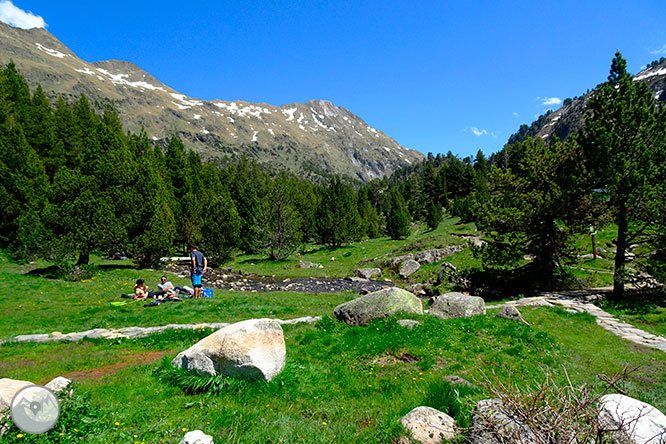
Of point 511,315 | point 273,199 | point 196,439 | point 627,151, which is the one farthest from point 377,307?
point 273,199

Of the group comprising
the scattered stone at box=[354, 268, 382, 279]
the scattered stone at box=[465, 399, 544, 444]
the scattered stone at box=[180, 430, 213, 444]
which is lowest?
the scattered stone at box=[354, 268, 382, 279]

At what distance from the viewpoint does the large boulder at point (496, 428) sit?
3520 millimetres

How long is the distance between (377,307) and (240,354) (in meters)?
7.40

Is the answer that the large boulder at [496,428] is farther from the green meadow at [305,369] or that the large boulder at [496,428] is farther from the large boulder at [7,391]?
the large boulder at [7,391]

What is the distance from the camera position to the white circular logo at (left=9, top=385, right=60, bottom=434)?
441 centimetres

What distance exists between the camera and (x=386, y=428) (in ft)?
18.4

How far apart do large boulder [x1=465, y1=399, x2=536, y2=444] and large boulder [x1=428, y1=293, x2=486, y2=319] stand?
9.89 meters

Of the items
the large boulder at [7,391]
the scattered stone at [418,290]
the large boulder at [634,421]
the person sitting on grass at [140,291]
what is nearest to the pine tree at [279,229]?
the scattered stone at [418,290]

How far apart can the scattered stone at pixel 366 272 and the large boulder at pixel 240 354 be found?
2763cm

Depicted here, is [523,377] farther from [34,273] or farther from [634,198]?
[34,273]

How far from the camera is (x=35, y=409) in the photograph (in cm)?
462

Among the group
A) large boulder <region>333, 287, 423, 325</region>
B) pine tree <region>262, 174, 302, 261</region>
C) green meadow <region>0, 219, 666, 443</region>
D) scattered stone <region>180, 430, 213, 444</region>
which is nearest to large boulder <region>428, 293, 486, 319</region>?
green meadow <region>0, 219, 666, 443</region>

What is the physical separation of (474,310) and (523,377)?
20.9 ft

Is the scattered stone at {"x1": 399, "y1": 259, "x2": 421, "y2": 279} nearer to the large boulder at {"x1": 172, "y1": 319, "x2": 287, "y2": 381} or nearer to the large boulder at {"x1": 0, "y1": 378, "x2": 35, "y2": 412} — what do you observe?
the large boulder at {"x1": 172, "y1": 319, "x2": 287, "y2": 381}
